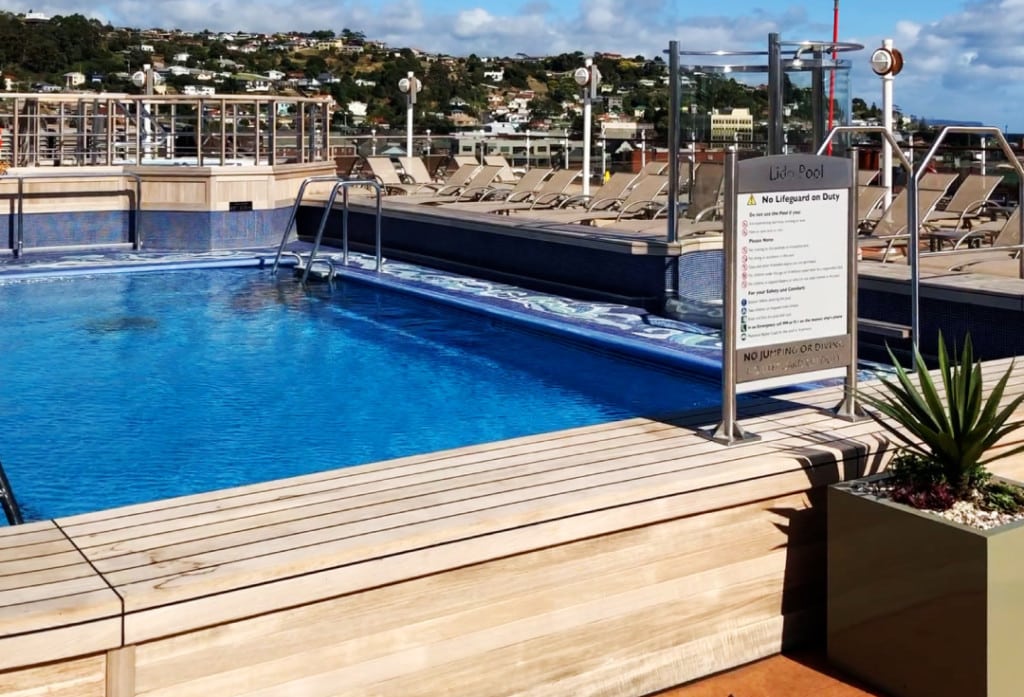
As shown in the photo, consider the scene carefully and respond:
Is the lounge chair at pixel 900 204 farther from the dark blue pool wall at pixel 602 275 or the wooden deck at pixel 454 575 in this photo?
the wooden deck at pixel 454 575

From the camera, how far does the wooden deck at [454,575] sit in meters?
2.53

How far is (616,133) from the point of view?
21.5 m

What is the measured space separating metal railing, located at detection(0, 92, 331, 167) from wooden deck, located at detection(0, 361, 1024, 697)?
11922 millimetres

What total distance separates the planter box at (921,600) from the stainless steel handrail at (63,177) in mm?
11786

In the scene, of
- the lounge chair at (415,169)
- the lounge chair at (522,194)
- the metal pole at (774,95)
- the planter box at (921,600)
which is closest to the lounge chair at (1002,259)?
the metal pole at (774,95)

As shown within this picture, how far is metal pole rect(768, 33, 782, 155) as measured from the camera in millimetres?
7836

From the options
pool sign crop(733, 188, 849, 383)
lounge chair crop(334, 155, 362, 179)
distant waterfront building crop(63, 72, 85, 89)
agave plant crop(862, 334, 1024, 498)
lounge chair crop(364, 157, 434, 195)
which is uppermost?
distant waterfront building crop(63, 72, 85, 89)

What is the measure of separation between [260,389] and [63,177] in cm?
751

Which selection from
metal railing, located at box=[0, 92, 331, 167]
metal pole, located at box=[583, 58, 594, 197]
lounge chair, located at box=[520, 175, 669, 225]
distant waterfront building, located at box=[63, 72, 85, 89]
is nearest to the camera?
lounge chair, located at box=[520, 175, 669, 225]

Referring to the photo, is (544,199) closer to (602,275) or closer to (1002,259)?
(602,275)

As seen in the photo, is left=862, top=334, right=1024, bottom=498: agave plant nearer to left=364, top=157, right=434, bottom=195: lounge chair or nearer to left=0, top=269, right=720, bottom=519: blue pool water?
left=0, top=269, right=720, bottom=519: blue pool water

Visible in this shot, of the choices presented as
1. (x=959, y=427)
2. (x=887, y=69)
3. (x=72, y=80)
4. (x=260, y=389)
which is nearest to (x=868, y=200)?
(x=887, y=69)

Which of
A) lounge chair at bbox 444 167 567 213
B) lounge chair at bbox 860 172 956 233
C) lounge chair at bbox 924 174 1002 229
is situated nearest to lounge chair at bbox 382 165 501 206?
lounge chair at bbox 444 167 567 213

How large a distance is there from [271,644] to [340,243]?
1212 cm
